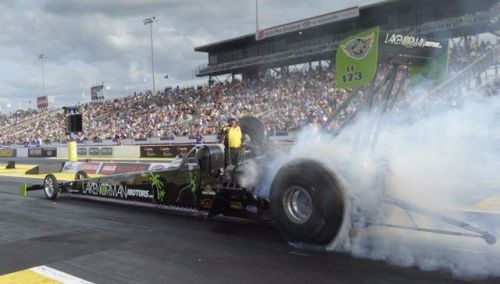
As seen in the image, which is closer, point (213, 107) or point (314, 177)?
point (314, 177)

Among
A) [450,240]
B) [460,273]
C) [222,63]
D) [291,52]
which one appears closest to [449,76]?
[450,240]

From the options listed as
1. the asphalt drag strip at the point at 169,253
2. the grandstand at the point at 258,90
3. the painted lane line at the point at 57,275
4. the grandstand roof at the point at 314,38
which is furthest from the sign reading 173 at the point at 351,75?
the grandstand roof at the point at 314,38

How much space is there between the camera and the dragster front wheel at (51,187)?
10883 millimetres

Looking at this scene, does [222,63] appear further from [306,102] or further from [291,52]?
[306,102]

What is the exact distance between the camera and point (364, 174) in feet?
18.3

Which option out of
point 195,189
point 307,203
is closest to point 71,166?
point 195,189

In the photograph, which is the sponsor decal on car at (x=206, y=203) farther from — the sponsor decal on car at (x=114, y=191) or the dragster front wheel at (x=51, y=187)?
the dragster front wheel at (x=51, y=187)

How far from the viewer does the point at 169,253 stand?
6.03m

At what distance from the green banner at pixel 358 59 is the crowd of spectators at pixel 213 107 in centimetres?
50

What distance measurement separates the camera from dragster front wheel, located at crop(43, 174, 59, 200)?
10.9 m

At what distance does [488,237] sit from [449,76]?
7.28ft

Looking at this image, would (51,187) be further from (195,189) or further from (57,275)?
(57,275)

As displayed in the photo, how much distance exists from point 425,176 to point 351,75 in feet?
4.49

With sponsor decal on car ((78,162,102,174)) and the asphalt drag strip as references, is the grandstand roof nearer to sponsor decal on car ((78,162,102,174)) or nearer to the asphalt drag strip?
sponsor decal on car ((78,162,102,174))
